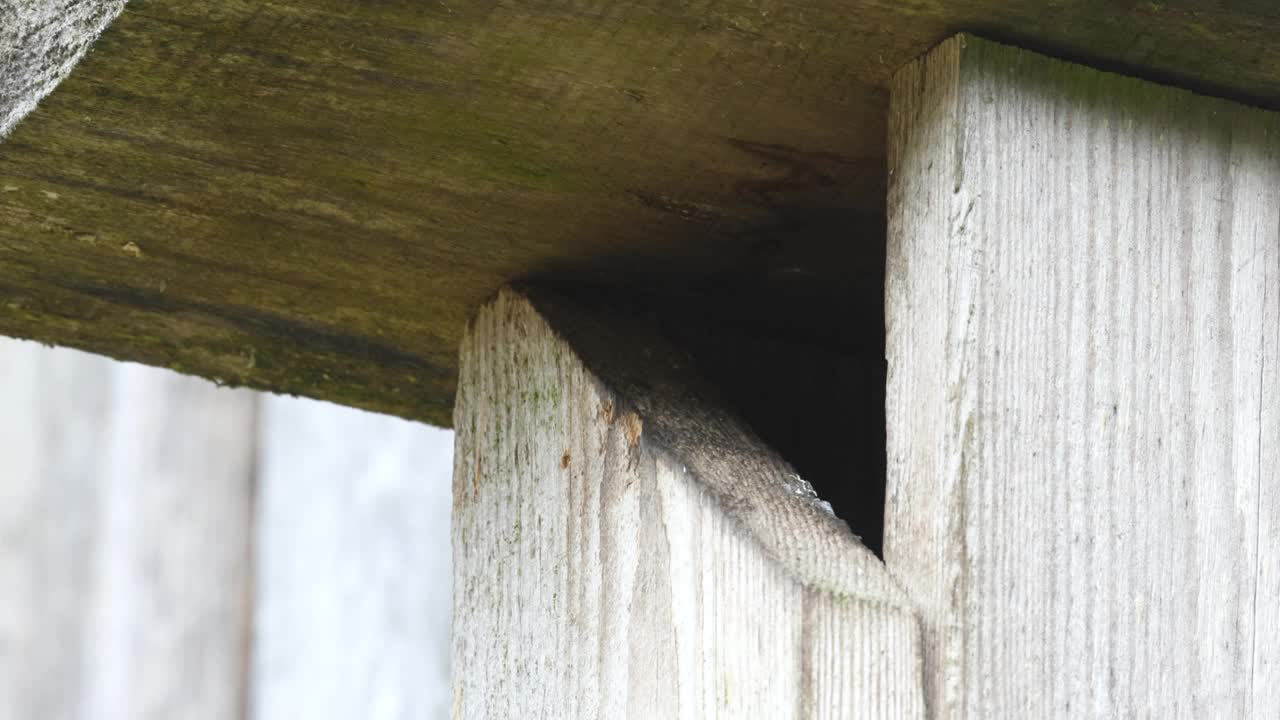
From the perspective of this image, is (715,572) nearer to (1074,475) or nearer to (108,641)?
(1074,475)

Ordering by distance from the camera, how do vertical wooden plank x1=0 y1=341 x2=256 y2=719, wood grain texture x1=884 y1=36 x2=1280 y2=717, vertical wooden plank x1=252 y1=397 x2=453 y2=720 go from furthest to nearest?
1. vertical wooden plank x1=0 y1=341 x2=256 y2=719
2. vertical wooden plank x1=252 y1=397 x2=453 y2=720
3. wood grain texture x1=884 y1=36 x2=1280 y2=717

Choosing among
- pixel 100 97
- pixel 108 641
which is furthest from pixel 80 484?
pixel 100 97

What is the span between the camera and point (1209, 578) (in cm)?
90

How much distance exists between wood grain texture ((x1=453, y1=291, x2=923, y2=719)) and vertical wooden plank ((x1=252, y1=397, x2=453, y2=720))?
7.10 ft

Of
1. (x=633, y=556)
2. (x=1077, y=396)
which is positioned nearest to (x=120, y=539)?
(x=633, y=556)

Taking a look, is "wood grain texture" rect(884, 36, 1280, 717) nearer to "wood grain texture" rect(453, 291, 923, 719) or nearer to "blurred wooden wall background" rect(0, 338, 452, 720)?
"wood grain texture" rect(453, 291, 923, 719)

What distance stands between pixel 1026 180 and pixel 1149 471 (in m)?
0.15

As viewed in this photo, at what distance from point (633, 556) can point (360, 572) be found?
260 cm

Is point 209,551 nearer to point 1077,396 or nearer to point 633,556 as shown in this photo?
point 633,556

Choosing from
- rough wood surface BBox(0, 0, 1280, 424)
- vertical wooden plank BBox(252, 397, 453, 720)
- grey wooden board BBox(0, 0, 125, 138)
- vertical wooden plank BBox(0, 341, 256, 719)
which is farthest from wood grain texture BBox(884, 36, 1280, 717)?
vertical wooden plank BBox(0, 341, 256, 719)

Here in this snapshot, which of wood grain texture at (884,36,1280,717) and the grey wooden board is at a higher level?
the grey wooden board

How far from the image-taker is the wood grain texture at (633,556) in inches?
33.5

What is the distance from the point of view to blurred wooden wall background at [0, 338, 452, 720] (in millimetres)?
3447

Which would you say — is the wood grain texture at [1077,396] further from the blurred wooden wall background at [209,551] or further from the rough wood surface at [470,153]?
the blurred wooden wall background at [209,551]
